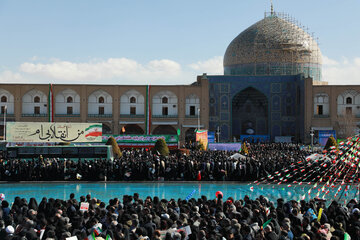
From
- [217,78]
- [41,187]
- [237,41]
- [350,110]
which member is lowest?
[41,187]

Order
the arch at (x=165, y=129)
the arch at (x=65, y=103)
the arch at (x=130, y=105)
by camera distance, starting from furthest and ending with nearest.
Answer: the arch at (x=165, y=129) → the arch at (x=130, y=105) → the arch at (x=65, y=103)

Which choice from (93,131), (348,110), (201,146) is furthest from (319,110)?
(93,131)

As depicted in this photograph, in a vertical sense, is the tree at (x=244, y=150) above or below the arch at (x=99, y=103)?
below

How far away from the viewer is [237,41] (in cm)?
4944

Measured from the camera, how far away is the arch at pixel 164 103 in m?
44.4

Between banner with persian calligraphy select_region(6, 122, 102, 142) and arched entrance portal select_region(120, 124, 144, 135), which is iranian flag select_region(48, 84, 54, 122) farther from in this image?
banner with persian calligraphy select_region(6, 122, 102, 142)

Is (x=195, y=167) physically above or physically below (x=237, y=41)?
below

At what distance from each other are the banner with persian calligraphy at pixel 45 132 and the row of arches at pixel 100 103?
18.1 metres

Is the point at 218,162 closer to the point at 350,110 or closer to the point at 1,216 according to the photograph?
the point at 1,216

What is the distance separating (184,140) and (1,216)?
3495cm

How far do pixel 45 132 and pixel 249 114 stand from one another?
25736mm

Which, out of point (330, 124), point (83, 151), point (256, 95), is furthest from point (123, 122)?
point (83, 151)

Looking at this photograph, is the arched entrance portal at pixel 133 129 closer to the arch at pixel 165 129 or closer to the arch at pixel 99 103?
the arch at pixel 165 129

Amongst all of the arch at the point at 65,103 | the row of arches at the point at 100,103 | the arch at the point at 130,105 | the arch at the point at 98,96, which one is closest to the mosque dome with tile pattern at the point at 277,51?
the row of arches at the point at 100,103
